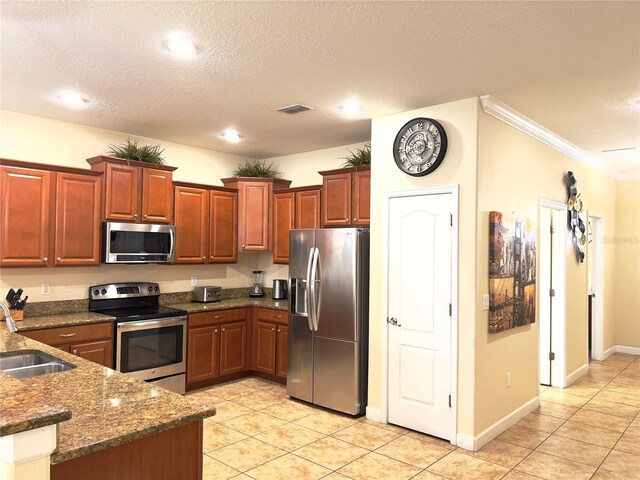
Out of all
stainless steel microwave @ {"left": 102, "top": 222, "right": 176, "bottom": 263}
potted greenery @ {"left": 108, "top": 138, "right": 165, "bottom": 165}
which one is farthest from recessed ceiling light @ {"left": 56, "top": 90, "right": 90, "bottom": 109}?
stainless steel microwave @ {"left": 102, "top": 222, "right": 176, "bottom": 263}

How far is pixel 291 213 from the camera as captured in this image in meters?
5.53

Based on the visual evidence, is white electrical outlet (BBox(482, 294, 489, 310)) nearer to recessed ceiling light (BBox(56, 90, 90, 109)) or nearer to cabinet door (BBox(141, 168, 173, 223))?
cabinet door (BBox(141, 168, 173, 223))

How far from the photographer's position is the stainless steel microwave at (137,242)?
4.54 metres

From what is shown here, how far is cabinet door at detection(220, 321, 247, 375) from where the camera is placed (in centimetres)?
525

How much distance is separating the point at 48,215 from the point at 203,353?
2.02 m

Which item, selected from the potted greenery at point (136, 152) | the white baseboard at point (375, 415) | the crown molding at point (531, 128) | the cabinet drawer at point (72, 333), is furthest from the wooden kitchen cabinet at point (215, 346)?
the crown molding at point (531, 128)

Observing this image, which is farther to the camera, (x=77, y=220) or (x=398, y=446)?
(x=77, y=220)

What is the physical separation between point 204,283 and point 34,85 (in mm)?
2872

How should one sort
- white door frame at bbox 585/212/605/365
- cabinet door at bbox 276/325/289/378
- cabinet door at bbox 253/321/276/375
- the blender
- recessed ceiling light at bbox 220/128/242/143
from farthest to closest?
white door frame at bbox 585/212/605/365 < the blender < cabinet door at bbox 253/321/276/375 < cabinet door at bbox 276/325/289/378 < recessed ceiling light at bbox 220/128/242/143

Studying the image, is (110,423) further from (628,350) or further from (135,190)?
(628,350)

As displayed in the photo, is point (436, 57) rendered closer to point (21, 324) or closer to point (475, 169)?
point (475, 169)

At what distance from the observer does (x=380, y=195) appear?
4.26m

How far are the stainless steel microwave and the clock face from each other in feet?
8.23

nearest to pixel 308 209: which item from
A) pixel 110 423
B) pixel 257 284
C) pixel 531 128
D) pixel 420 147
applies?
pixel 257 284
